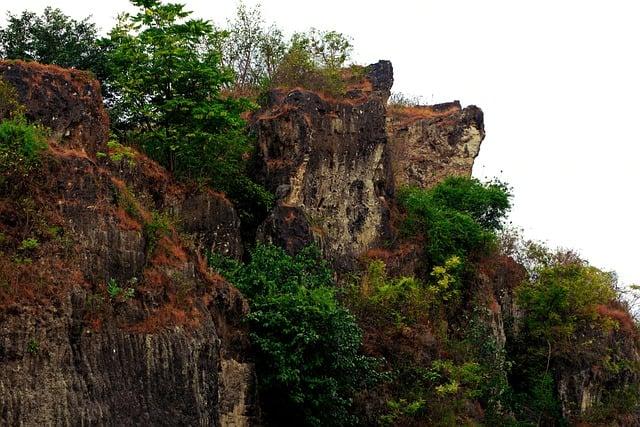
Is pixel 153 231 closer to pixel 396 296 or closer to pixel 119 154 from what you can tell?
pixel 119 154

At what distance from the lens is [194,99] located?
27328mm

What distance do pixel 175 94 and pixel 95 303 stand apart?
37.9 ft

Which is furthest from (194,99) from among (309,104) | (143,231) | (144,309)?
(144,309)

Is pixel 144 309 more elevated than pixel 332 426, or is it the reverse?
pixel 144 309

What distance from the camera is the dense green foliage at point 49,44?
1125 inches

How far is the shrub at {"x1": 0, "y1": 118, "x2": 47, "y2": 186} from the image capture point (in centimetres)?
1720

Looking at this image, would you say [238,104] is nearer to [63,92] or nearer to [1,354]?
[63,92]

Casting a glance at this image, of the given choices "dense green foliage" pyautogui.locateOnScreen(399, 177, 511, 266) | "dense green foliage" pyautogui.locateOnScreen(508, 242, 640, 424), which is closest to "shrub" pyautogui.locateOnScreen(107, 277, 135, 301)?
"dense green foliage" pyautogui.locateOnScreen(399, 177, 511, 266)

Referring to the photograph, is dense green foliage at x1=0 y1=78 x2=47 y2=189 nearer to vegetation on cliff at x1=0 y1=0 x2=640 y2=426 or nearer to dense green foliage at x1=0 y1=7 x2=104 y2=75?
vegetation on cliff at x1=0 y1=0 x2=640 y2=426

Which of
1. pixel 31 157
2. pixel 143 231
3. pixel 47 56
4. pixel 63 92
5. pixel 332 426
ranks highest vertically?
pixel 47 56

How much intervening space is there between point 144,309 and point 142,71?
→ 11.0 m

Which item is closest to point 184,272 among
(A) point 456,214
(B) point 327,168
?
(B) point 327,168

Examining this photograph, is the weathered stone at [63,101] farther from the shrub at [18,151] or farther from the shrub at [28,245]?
the shrub at [28,245]

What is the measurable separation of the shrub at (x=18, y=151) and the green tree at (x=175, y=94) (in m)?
8.98
